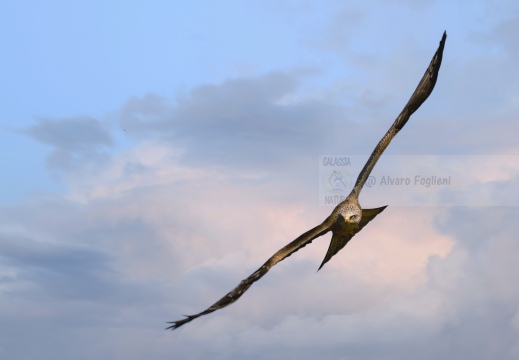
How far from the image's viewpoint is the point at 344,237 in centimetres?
2427

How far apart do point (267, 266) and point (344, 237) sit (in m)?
3.34

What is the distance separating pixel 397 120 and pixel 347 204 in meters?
3.42

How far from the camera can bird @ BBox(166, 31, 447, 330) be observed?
22.6 metres

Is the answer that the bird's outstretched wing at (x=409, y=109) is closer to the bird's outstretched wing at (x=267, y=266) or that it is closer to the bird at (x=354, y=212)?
the bird at (x=354, y=212)

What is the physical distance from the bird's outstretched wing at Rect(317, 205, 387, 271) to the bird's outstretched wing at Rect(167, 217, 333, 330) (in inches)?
32.6

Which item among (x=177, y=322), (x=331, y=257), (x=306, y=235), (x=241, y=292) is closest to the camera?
(x=177, y=322)

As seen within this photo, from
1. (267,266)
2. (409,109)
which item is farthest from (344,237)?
(409,109)

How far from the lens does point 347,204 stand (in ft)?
77.9

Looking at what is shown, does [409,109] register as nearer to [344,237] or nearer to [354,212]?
[354,212]

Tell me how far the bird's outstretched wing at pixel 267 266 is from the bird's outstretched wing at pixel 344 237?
83 cm

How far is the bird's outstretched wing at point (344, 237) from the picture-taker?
2423 cm

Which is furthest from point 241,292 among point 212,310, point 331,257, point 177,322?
point 331,257

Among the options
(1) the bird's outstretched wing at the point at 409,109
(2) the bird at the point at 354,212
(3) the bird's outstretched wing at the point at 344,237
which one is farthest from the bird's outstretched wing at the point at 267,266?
(1) the bird's outstretched wing at the point at 409,109

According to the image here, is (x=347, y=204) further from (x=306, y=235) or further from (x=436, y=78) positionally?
(x=436, y=78)
